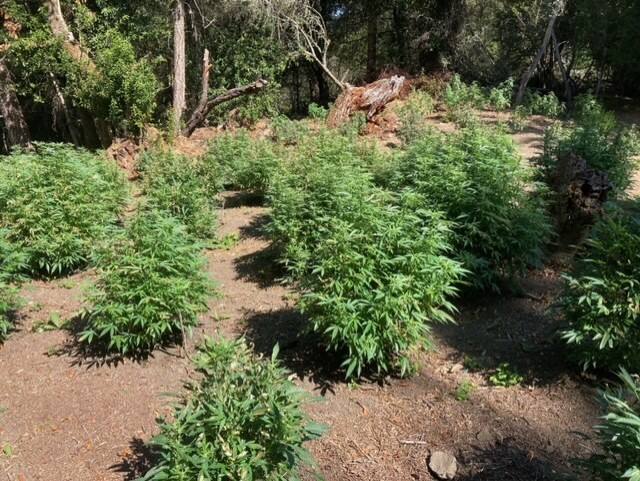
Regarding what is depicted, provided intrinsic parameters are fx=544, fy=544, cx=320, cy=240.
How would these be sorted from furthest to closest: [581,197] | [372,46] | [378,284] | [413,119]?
[372,46] < [413,119] < [581,197] < [378,284]

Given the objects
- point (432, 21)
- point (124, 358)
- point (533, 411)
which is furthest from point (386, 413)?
point (432, 21)

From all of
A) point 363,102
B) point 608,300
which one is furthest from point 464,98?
point 608,300

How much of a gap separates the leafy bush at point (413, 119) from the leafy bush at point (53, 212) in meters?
5.04

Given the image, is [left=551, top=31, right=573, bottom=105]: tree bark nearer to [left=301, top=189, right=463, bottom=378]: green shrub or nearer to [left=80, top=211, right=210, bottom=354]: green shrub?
[left=301, top=189, right=463, bottom=378]: green shrub

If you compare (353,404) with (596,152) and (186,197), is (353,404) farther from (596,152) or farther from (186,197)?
(596,152)

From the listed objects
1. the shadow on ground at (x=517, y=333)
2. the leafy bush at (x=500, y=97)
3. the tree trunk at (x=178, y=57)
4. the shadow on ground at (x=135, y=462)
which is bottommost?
the shadow on ground at (x=135, y=462)

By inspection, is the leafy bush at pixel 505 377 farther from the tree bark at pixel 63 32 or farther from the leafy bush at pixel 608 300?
the tree bark at pixel 63 32

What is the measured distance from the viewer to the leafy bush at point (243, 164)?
8.06 metres

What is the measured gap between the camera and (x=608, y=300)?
3.64 m

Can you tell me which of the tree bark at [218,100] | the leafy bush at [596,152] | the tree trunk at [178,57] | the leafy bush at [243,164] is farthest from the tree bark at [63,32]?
the leafy bush at [596,152]

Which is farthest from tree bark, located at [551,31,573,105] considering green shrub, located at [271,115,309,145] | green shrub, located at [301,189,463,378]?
green shrub, located at [301,189,463,378]

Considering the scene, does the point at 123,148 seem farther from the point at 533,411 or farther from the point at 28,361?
the point at 533,411

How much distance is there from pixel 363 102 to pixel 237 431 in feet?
33.6

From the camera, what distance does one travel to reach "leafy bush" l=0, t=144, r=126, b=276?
18.7 feet
